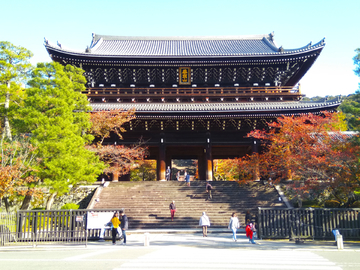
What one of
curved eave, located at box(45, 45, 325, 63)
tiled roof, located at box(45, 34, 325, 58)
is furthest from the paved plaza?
tiled roof, located at box(45, 34, 325, 58)

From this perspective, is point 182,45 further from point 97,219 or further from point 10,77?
point 97,219

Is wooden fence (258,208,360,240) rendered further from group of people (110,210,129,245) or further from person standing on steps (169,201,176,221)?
group of people (110,210,129,245)

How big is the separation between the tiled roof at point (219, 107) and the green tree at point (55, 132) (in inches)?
225

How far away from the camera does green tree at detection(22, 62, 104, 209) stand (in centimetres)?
1537

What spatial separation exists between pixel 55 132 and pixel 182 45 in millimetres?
23999

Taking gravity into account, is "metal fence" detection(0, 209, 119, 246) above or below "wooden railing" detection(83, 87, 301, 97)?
below

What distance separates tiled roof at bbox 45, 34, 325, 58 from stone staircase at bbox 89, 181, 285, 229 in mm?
15006

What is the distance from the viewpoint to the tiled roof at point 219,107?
22.2 meters

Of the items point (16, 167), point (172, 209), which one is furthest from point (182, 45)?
point (16, 167)

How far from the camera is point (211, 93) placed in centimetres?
2641

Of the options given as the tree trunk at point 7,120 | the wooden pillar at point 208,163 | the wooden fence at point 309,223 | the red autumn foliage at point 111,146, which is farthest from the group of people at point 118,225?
the wooden pillar at point 208,163

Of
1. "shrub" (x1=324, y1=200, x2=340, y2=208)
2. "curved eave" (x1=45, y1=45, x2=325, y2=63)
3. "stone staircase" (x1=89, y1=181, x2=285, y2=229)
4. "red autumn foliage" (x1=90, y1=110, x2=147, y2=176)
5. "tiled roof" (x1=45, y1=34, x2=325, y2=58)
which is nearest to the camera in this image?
"shrub" (x1=324, y1=200, x2=340, y2=208)

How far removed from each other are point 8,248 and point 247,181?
Result: 15.9 m

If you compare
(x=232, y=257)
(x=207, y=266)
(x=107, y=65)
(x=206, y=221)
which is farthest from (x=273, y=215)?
(x=107, y=65)
